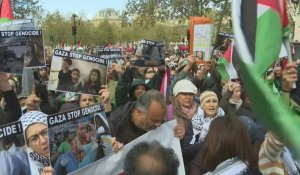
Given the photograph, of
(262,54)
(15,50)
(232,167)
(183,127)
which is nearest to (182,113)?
(183,127)

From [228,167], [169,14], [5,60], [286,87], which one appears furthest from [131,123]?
[169,14]

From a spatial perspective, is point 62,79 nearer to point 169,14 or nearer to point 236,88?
point 236,88

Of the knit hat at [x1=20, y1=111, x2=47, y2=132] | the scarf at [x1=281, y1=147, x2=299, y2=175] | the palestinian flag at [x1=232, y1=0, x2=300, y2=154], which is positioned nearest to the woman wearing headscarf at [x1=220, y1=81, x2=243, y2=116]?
the scarf at [x1=281, y1=147, x2=299, y2=175]

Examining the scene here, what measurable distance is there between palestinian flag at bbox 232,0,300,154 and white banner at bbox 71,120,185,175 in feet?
5.85

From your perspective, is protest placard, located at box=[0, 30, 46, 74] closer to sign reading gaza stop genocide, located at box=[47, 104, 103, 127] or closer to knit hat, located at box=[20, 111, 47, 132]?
sign reading gaza stop genocide, located at box=[47, 104, 103, 127]

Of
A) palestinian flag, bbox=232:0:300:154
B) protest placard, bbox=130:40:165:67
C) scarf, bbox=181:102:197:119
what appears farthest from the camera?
protest placard, bbox=130:40:165:67

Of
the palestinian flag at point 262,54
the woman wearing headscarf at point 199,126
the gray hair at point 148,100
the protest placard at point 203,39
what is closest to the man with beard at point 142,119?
the gray hair at point 148,100

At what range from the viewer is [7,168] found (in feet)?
8.21

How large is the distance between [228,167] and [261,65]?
1373mm

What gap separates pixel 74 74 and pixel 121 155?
3.61 feet

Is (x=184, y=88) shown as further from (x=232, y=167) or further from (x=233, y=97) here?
(x=232, y=167)

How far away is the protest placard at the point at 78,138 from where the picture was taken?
8.93ft

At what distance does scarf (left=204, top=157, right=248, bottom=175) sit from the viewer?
247 cm

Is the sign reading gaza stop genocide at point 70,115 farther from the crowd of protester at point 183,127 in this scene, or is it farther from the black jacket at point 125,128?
the black jacket at point 125,128
